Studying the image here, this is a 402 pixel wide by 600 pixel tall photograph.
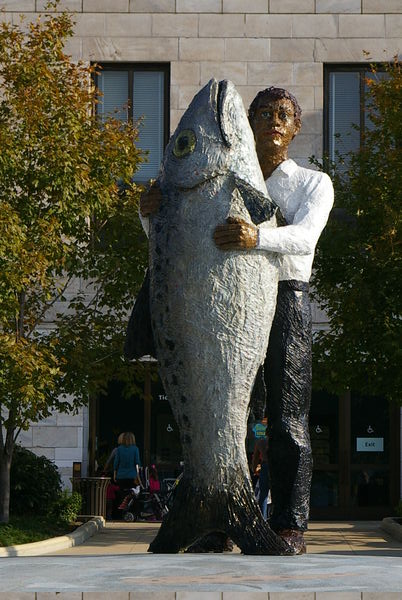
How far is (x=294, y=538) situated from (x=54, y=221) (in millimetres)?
10153

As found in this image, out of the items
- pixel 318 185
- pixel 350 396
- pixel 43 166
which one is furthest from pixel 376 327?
pixel 318 185

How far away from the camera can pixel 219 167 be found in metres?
6.44

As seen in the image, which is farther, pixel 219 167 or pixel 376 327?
pixel 376 327

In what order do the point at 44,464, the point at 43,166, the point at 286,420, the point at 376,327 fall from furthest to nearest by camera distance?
the point at 44,464 → the point at 376,327 → the point at 43,166 → the point at 286,420

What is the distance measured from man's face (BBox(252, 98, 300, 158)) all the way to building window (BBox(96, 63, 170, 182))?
55.0ft

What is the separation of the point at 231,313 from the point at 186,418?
58 cm

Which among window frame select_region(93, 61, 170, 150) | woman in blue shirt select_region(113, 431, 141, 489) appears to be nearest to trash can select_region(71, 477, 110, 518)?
woman in blue shirt select_region(113, 431, 141, 489)

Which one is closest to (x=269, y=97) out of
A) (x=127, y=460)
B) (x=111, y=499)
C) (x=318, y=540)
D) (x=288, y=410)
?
(x=288, y=410)

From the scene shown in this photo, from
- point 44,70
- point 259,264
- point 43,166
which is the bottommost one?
point 259,264

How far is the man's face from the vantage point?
7105 millimetres

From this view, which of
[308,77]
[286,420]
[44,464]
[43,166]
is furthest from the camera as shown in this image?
[308,77]

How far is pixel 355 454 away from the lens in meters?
24.2

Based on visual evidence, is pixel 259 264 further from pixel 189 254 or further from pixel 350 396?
pixel 350 396

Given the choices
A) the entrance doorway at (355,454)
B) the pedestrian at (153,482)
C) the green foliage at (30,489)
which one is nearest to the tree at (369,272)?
the green foliage at (30,489)
